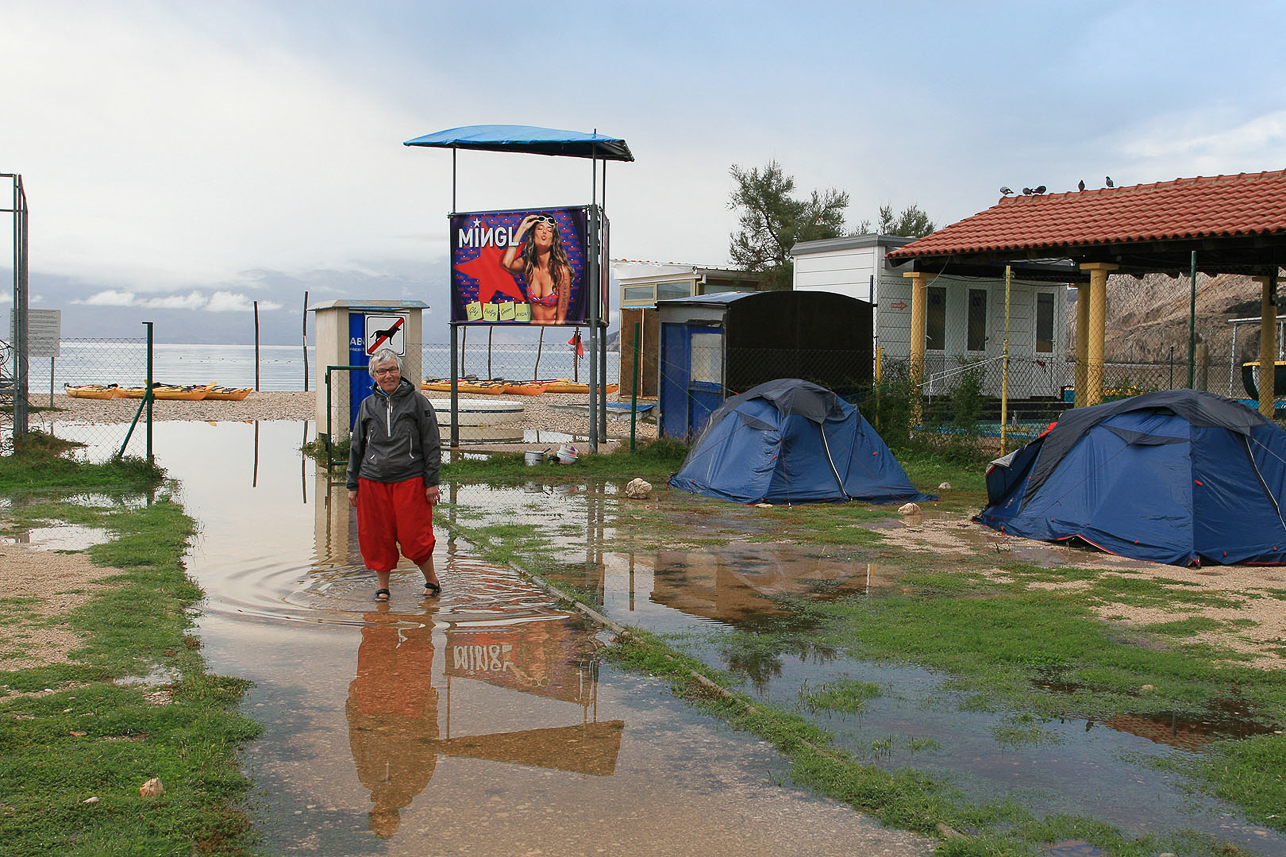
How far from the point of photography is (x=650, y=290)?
28656mm

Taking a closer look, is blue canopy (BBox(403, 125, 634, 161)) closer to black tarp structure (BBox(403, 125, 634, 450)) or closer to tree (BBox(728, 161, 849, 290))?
black tarp structure (BBox(403, 125, 634, 450))

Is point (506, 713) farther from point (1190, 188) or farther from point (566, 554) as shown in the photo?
point (1190, 188)

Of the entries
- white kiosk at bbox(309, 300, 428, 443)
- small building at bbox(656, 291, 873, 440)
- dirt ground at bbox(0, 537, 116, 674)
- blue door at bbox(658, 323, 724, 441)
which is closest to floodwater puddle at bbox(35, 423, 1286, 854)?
dirt ground at bbox(0, 537, 116, 674)

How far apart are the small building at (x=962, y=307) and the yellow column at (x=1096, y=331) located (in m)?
3.11

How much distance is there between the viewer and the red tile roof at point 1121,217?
15125 millimetres

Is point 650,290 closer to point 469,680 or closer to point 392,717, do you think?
point 469,680

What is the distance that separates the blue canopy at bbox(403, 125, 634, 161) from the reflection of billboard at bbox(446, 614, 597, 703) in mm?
10596

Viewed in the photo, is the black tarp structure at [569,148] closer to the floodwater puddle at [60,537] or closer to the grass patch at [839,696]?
the floodwater puddle at [60,537]

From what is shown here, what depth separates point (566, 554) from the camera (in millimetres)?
8789

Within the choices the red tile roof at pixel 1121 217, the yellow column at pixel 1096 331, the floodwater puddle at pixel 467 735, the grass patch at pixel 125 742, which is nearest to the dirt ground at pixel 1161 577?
the floodwater puddle at pixel 467 735

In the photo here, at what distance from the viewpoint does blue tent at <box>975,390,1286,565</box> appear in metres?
8.84

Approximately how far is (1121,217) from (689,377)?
22.9 feet

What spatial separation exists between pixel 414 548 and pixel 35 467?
766 cm

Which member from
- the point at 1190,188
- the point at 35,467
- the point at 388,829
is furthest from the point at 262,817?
the point at 1190,188
